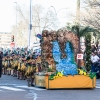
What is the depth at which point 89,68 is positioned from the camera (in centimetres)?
2881

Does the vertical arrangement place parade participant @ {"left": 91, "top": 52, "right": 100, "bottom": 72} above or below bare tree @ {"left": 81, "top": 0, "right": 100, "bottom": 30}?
below

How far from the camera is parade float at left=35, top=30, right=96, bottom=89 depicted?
1980 centimetres

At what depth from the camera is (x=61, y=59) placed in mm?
20938

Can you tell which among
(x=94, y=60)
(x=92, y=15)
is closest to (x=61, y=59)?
(x=94, y=60)

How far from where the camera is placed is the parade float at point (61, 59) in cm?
1980

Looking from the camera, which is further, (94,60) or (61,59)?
(94,60)

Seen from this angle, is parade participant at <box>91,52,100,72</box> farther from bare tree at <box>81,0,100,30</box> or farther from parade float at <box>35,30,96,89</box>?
bare tree at <box>81,0,100,30</box>

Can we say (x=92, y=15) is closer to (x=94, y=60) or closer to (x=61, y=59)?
(x=94, y=60)

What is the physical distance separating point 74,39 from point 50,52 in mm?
1283

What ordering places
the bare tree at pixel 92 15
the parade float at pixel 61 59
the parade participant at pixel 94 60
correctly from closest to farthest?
the parade float at pixel 61 59 < the parade participant at pixel 94 60 < the bare tree at pixel 92 15

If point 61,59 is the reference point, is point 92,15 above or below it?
above

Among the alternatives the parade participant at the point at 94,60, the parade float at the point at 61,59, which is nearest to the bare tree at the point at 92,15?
the parade participant at the point at 94,60

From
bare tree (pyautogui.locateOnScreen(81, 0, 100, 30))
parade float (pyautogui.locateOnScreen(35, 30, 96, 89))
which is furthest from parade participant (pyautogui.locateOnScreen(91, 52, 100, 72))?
bare tree (pyautogui.locateOnScreen(81, 0, 100, 30))

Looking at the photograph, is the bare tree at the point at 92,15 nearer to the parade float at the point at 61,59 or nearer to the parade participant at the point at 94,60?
the parade participant at the point at 94,60
